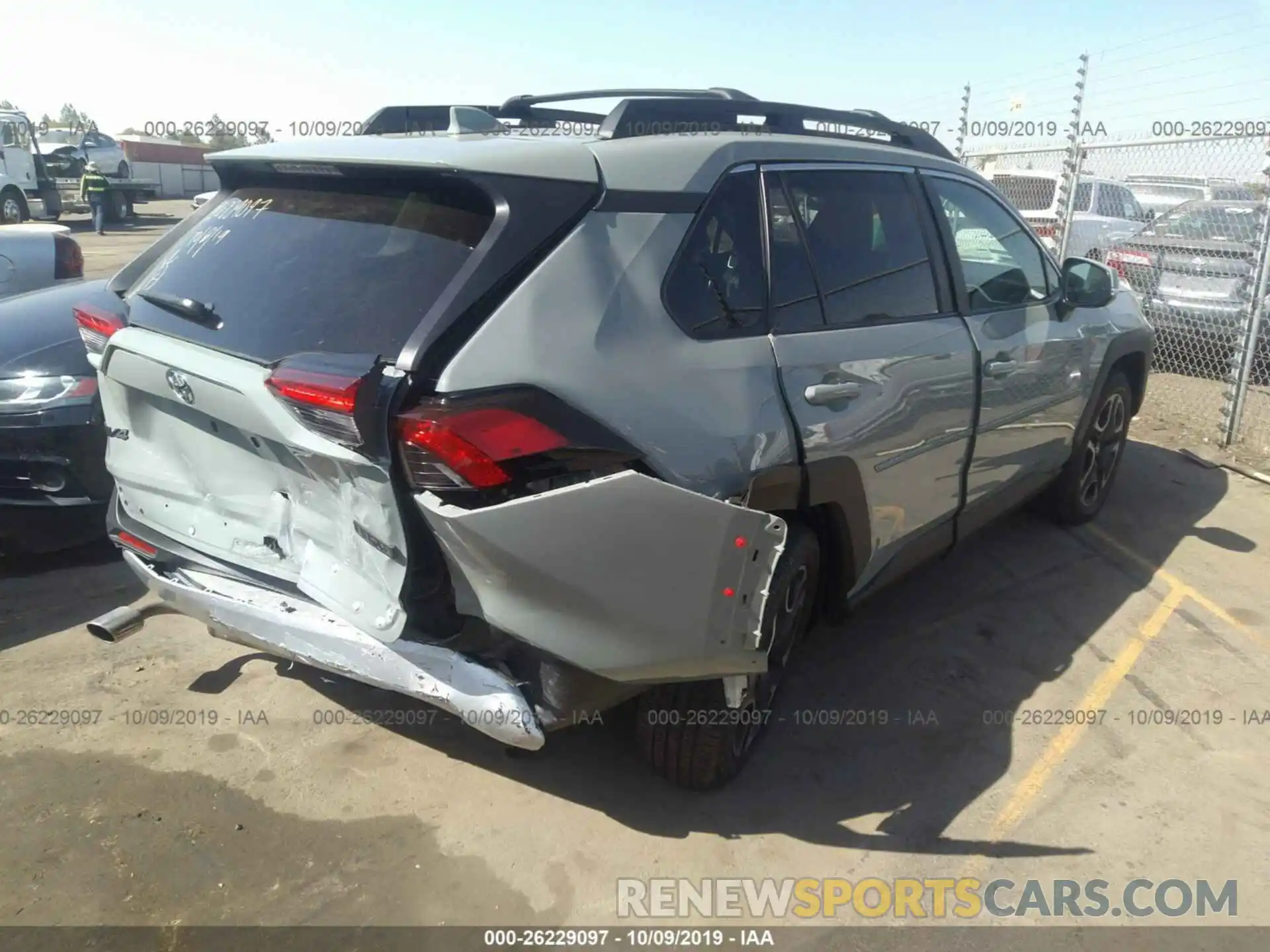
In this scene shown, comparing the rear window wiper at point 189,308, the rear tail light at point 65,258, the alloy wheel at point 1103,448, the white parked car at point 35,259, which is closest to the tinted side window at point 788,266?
the rear window wiper at point 189,308

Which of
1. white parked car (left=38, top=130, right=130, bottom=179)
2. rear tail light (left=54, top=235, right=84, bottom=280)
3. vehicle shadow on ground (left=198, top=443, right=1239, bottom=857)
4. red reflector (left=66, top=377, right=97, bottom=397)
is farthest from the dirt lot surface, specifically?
white parked car (left=38, top=130, right=130, bottom=179)

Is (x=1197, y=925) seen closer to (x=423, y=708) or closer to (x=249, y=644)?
(x=423, y=708)

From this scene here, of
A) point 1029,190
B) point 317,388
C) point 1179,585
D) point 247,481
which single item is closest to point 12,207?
point 1029,190

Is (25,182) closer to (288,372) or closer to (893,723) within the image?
(288,372)

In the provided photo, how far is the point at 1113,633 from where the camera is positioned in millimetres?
4309

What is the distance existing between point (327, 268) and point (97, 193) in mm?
24504

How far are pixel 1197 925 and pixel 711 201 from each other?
2.36m

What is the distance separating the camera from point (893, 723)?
11.7 ft

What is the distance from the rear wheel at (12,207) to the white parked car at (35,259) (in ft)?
59.7

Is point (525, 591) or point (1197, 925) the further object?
point (1197, 925)

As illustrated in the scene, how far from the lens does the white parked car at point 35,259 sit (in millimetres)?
5703

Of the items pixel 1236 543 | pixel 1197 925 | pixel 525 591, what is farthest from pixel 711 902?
pixel 1236 543

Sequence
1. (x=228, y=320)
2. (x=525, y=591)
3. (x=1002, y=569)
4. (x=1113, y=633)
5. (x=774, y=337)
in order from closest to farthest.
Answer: (x=525, y=591), (x=228, y=320), (x=774, y=337), (x=1113, y=633), (x=1002, y=569)

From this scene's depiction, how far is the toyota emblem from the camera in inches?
105
